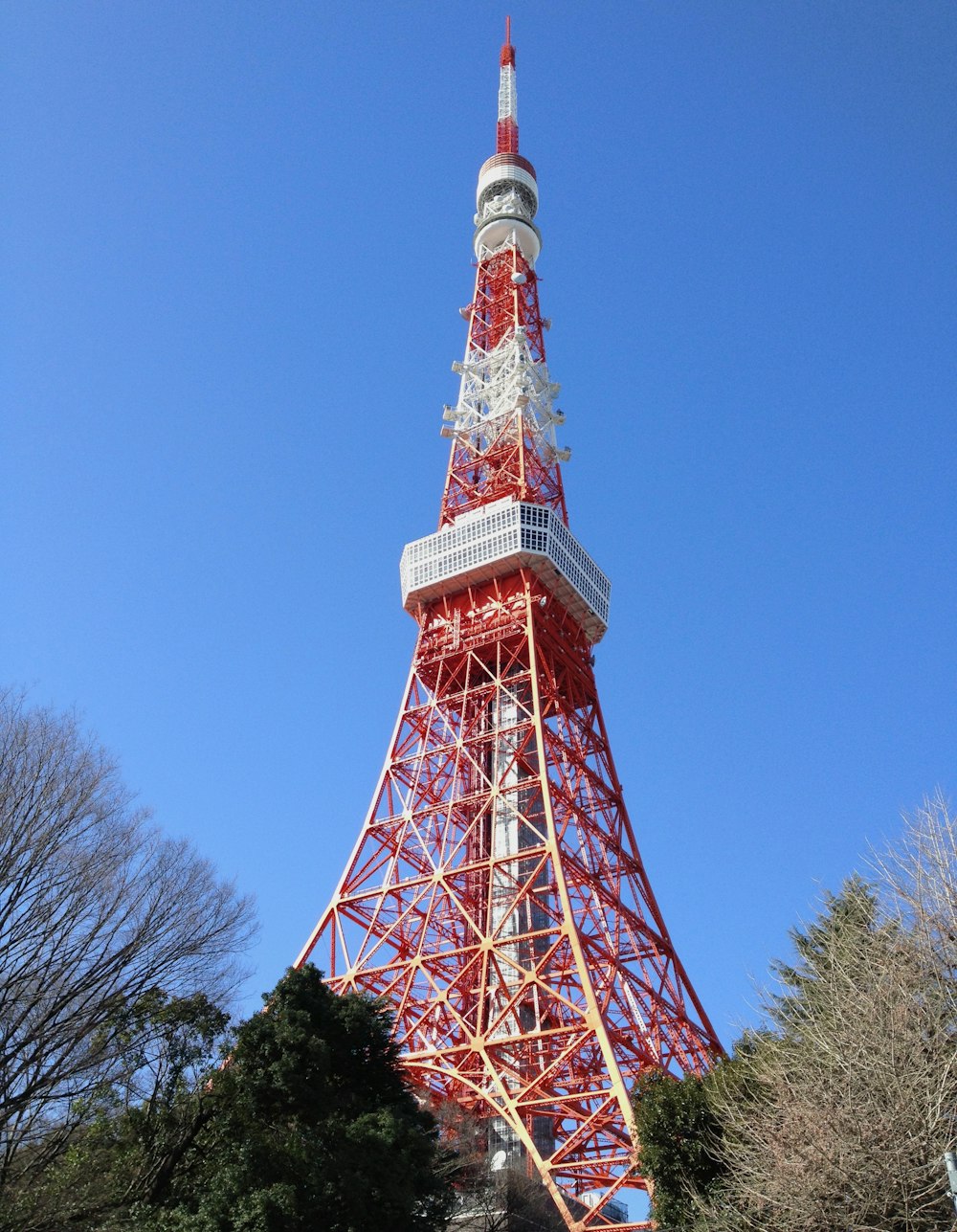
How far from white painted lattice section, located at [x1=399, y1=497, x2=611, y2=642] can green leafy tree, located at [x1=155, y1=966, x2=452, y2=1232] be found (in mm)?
13810

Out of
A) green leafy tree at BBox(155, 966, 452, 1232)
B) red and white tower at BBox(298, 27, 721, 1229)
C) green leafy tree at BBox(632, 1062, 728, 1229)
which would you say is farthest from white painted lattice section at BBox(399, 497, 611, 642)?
green leafy tree at BBox(632, 1062, 728, 1229)

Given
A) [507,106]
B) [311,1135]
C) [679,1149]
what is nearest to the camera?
[311,1135]

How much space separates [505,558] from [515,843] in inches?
267

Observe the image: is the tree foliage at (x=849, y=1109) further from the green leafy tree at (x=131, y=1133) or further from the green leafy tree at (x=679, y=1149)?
the green leafy tree at (x=131, y=1133)

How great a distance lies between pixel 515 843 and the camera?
969 inches

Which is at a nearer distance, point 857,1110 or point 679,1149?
point 857,1110

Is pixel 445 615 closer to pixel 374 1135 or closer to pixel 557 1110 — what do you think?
pixel 557 1110

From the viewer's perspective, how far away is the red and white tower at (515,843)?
18188 mm

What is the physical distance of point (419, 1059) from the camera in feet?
61.7

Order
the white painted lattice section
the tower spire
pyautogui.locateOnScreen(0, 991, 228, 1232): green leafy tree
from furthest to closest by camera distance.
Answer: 1. the tower spire
2. the white painted lattice section
3. pyautogui.locateOnScreen(0, 991, 228, 1232): green leafy tree

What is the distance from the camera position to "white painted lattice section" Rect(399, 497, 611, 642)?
2570 cm

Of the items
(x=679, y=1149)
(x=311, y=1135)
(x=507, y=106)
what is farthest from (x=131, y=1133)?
(x=507, y=106)

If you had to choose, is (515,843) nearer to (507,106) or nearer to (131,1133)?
(131,1133)

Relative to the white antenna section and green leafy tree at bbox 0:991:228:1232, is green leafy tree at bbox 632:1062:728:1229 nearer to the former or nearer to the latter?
green leafy tree at bbox 0:991:228:1232
